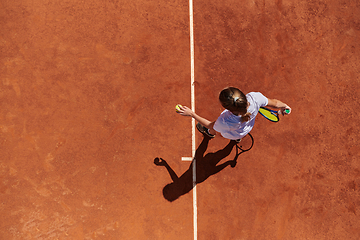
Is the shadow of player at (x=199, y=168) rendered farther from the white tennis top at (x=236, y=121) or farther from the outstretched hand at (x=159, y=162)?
the white tennis top at (x=236, y=121)

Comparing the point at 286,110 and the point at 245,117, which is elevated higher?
the point at 245,117

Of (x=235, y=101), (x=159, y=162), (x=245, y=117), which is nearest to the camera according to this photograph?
(x=235, y=101)

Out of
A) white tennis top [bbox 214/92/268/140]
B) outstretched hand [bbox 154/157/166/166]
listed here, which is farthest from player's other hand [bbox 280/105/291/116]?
outstretched hand [bbox 154/157/166/166]

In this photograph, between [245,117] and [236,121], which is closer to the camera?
[245,117]

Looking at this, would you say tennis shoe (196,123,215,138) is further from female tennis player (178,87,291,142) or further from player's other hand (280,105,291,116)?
player's other hand (280,105,291,116)

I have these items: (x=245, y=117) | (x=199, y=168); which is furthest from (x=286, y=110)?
(x=199, y=168)

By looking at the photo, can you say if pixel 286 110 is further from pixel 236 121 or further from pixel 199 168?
pixel 199 168

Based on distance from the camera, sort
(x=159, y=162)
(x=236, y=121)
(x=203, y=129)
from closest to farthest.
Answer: (x=236, y=121) → (x=203, y=129) → (x=159, y=162)
